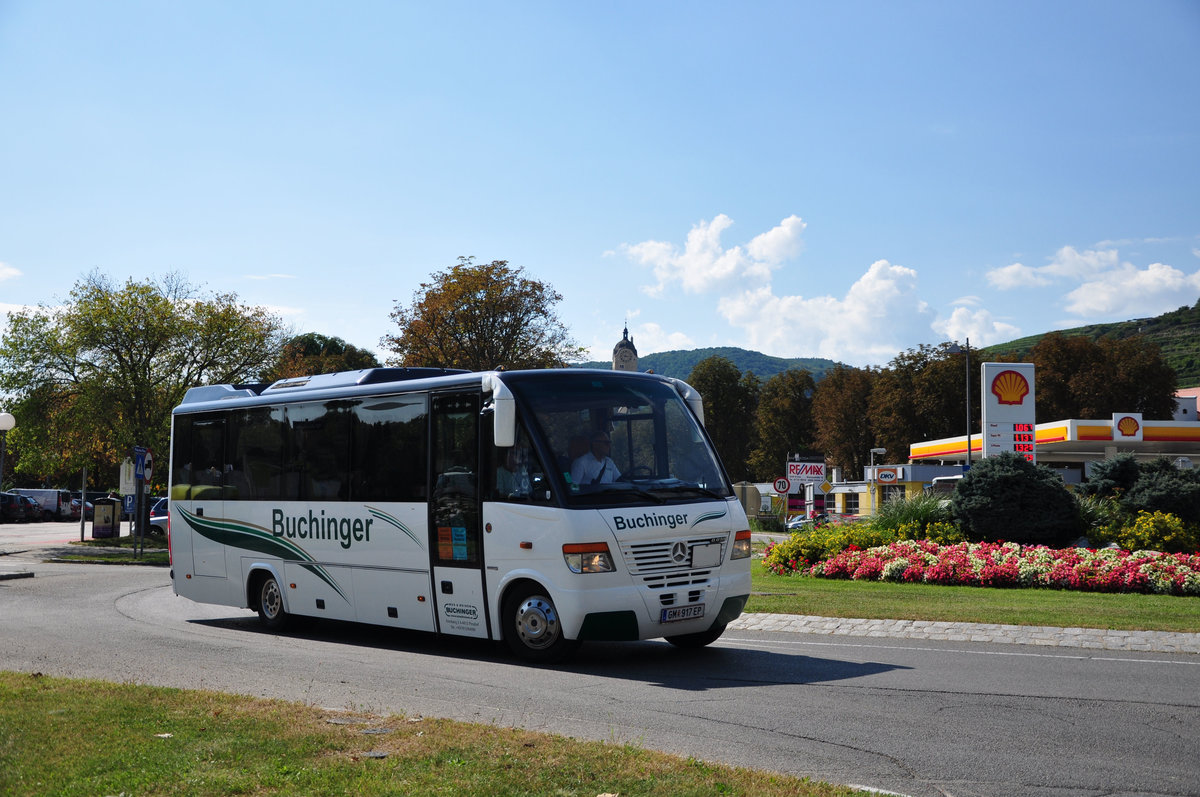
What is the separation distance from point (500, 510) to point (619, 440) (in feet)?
4.49

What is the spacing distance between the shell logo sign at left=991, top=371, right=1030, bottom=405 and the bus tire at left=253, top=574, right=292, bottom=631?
2895 centimetres

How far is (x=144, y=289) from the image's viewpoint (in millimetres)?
40875

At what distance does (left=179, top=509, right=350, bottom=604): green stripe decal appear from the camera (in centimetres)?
1359

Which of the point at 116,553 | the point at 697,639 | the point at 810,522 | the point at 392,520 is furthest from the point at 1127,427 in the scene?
the point at 392,520

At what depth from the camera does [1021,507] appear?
2198 centimetres

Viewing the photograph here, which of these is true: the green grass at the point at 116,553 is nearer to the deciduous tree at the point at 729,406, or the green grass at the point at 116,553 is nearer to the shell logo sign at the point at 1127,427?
the shell logo sign at the point at 1127,427

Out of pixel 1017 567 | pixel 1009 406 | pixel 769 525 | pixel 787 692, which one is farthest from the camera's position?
pixel 769 525

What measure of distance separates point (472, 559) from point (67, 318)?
1319 inches

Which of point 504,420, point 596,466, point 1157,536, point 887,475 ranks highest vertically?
point 504,420

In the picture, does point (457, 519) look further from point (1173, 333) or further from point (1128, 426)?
point (1173, 333)

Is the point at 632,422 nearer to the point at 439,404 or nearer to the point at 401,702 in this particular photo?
the point at 439,404

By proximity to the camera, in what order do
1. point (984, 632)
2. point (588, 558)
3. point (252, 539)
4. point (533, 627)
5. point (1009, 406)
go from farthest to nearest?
point (1009, 406)
point (252, 539)
point (984, 632)
point (533, 627)
point (588, 558)

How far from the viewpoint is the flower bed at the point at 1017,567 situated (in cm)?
1777

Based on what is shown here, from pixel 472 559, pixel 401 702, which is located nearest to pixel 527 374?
pixel 472 559
